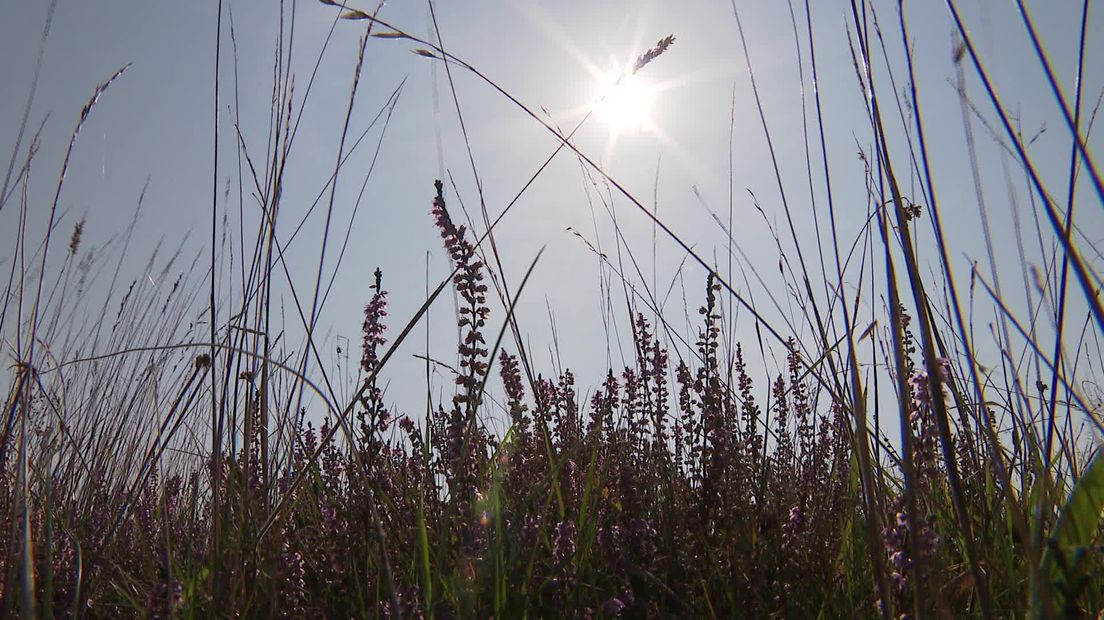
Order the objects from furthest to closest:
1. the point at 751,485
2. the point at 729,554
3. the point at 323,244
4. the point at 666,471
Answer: the point at 751,485
the point at 666,471
the point at 323,244
the point at 729,554

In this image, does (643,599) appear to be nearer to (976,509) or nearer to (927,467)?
(927,467)

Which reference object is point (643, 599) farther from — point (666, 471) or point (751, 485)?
point (751, 485)

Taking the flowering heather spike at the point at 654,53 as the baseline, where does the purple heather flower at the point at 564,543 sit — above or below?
below

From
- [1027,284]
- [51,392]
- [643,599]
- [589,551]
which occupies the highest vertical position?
[51,392]

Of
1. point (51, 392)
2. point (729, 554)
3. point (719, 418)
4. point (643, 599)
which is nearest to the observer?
point (729, 554)

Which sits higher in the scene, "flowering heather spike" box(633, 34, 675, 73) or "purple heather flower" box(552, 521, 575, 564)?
"flowering heather spike" box(633, 34, 675, 73)

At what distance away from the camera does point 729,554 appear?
58.3 inches

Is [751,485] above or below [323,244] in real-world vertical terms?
below

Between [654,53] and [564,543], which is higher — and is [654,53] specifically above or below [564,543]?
above

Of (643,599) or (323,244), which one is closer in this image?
(643,599)

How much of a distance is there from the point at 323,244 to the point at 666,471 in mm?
1038

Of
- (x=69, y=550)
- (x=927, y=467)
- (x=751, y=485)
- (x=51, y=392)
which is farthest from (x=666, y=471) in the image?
(x=51, y=392)

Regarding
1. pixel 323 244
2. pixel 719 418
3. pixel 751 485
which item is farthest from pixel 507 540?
pixel 751 485

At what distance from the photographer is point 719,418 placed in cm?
188
